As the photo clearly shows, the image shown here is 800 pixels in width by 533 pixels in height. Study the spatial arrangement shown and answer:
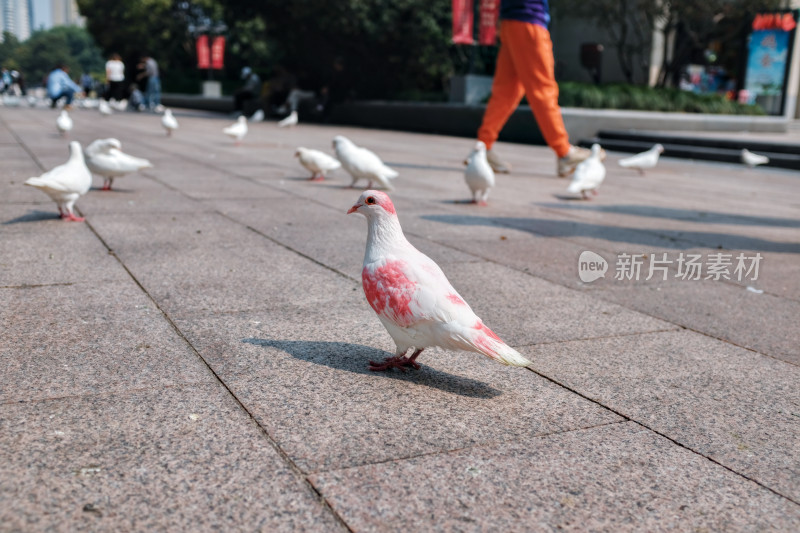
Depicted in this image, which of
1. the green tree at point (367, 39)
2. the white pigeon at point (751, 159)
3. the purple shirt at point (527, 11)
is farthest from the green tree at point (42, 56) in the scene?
the purple shirt at point (527, 11)

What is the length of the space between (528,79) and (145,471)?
8.88 m

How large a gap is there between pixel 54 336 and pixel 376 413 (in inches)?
66.4

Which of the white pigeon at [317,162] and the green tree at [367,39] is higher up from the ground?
the green tree at [367,39]

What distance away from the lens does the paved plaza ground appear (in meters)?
2.24

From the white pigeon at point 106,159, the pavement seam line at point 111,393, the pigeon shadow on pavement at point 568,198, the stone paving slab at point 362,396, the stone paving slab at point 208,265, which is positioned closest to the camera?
the stone paving slab at point 362,396

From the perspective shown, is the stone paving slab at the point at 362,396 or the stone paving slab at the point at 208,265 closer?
the stone paving slab at the point at 362,396

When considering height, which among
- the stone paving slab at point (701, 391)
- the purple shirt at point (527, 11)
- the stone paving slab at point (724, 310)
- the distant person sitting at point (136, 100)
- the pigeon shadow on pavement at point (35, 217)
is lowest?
the stone paving slab at point (724, 310)

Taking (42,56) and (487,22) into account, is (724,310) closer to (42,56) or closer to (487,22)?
(487,22)

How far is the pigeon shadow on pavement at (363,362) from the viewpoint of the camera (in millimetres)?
3197

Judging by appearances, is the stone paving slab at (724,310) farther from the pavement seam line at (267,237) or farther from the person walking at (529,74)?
the person walking at (529,74)

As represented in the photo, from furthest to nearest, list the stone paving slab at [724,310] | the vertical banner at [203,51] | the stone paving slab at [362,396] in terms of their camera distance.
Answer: the vertical banner at [203,51] < the stone paving slab at [724,310] < the stone paving slab at [362,396]

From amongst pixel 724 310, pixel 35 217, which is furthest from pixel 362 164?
pixel 724 310

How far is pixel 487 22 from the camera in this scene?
20.2 metres

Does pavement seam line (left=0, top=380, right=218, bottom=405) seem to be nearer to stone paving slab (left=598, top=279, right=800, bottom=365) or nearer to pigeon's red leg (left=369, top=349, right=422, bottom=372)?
pigeon's red leg (left=369, top=349, right=422, bottom=372)
